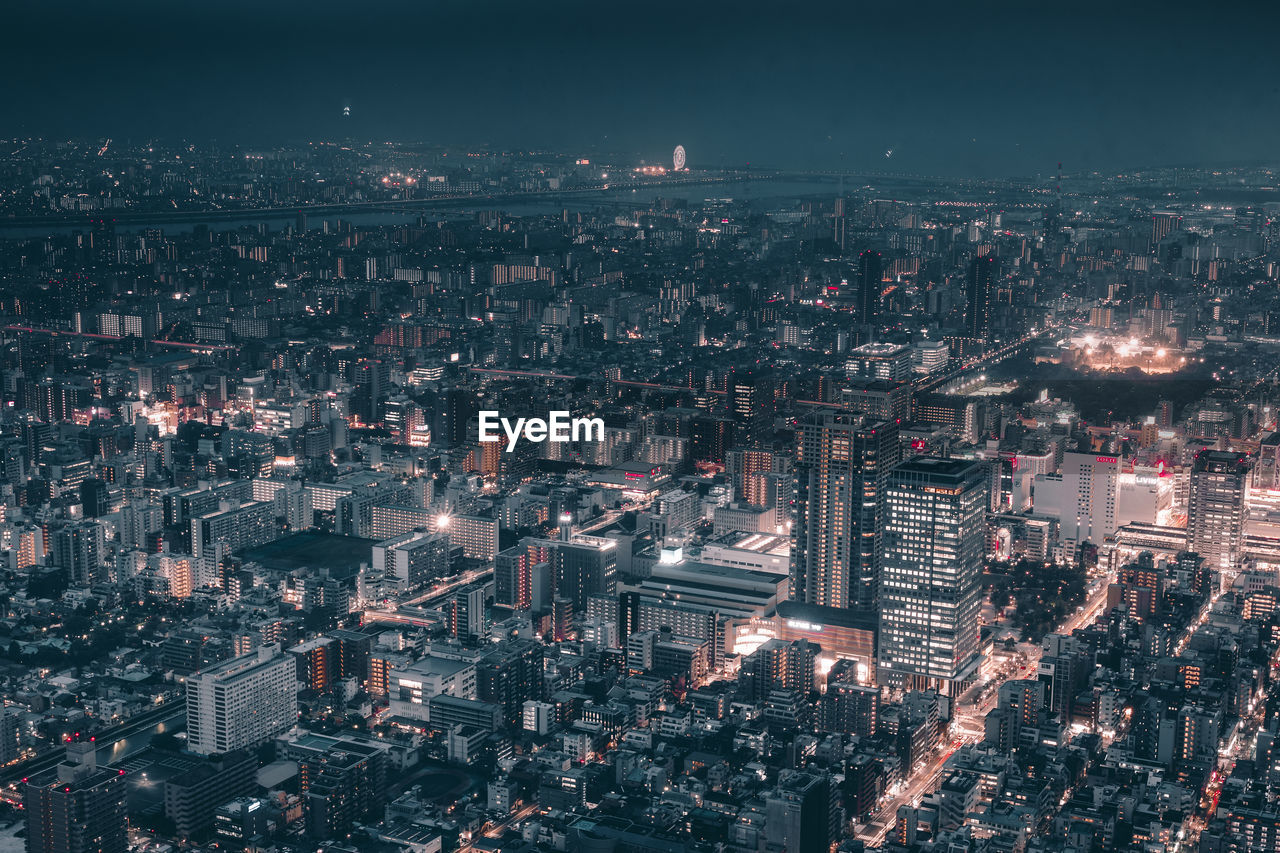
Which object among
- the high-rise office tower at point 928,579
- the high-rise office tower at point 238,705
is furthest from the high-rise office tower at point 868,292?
the high-rise office tower at point 238,705

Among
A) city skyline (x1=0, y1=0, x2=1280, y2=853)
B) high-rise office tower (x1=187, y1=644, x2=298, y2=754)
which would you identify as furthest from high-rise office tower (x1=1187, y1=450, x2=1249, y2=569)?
high-rise office tower (x1=187, y1=644, x2=298, y2=754)

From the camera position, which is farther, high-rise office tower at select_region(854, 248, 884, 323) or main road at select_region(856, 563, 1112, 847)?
high-rise office tower at select_region(854, 248, 884, 323)

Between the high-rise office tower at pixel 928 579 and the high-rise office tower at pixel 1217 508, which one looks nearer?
the high-rise office tower at pixel 928 579

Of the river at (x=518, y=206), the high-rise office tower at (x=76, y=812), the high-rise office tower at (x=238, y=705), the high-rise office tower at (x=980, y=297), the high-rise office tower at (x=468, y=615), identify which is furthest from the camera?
the high-rise office tower at (x=980, y=297)

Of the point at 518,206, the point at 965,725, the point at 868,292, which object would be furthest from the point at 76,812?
the point at 518,206

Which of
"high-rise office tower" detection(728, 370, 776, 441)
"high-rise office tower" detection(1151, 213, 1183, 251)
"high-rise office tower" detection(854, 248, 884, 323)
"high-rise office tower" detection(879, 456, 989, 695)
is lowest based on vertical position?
"high-rise office tower" detection(879, 456, 989, 695)

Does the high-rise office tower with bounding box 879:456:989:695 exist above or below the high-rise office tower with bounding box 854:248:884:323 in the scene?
below

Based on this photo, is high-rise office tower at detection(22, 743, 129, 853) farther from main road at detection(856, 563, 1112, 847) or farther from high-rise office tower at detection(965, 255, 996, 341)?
high-rise office tower at detection(965, 255, 996, 341)

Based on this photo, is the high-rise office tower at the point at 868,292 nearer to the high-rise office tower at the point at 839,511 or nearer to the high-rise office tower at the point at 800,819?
the high-rise office tower at the point at 839,511
